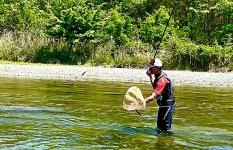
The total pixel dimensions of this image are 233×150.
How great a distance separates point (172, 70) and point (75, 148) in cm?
2309

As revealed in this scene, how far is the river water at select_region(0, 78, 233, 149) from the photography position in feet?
39.5

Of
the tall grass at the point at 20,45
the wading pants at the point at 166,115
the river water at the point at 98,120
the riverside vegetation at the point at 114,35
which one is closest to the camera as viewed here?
the river water at the point at 98,120

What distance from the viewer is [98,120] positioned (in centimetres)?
1522

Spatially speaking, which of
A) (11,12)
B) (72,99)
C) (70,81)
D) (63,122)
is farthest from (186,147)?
(11,12)

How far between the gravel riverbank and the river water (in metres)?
4.13

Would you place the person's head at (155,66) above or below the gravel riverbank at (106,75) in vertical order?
above

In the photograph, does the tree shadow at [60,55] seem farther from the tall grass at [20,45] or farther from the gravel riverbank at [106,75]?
the gravel riverbank at [106,75]

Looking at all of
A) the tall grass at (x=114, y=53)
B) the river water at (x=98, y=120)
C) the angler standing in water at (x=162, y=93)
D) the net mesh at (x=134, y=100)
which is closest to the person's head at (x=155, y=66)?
the angler standing in water at (x=162, y=93)

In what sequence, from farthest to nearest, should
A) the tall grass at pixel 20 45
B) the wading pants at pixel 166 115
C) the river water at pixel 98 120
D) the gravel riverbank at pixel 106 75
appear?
the tall grass at pixel 20 45
the gravel riverbank at pixel 106 75
the wading pants at pixel 166 115
the river water at pixel 98 120

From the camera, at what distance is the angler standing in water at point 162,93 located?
12422 mm

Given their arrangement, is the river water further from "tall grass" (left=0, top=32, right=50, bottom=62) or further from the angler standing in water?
"tall grass" (left=0, top=32, right=50, bottom=62)

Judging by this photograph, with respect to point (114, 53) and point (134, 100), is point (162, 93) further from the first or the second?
point (114, 53)

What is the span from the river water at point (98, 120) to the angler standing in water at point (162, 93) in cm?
35

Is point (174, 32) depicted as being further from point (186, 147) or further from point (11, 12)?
point (186, 147)
